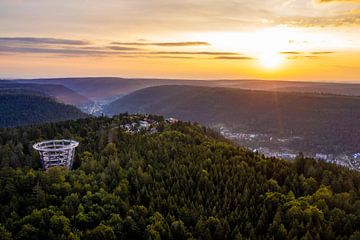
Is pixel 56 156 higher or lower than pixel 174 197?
higher

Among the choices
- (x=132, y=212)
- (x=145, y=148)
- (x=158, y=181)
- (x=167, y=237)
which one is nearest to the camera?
(x=167, y=237)

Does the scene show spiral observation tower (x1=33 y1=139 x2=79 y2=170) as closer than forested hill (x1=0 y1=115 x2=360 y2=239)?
No

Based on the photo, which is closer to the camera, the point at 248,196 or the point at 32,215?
the point at 32,215

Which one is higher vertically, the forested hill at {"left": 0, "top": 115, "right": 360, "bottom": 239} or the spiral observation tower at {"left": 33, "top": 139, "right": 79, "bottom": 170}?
the spiral observation tower at {"left": 33, "top": 139, "right": 79, "bottom": 170}

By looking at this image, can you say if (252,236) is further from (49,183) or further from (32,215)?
(49,183)

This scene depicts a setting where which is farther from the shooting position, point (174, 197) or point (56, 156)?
point (56, 156)

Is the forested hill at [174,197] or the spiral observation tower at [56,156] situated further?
the spiral observation tower at [56,156]

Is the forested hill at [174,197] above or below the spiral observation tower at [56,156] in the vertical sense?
below

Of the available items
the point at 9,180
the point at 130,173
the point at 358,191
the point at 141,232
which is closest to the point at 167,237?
the point at 141,232
